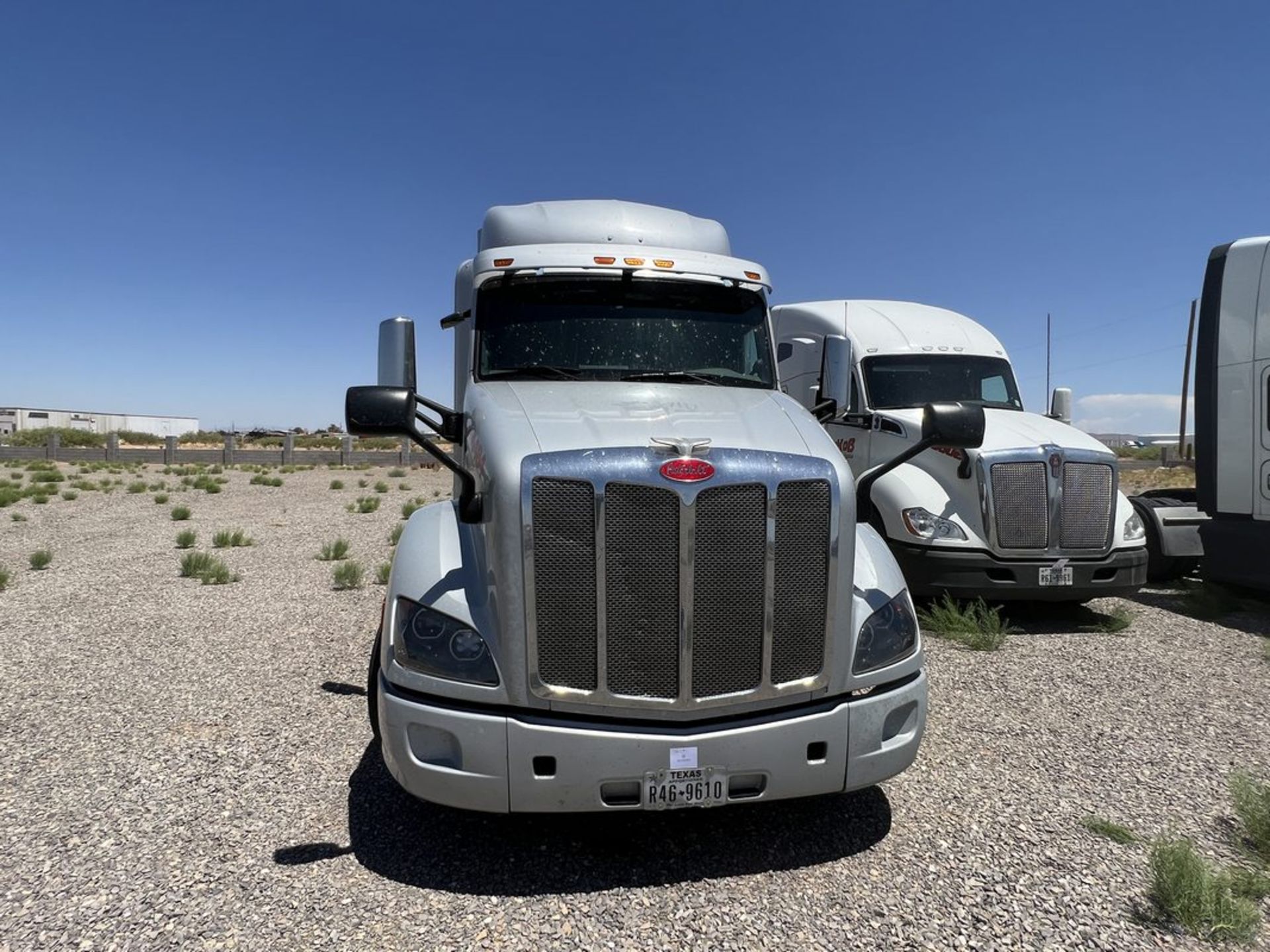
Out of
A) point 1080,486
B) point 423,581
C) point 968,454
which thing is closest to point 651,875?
point 423,581

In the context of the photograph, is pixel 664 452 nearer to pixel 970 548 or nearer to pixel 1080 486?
pixel 970 548

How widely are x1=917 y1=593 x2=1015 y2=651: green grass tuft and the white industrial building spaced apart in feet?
327

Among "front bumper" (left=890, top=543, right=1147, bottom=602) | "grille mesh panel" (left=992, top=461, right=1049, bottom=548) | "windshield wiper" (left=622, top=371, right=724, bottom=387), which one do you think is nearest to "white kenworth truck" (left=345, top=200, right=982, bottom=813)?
"windshield wiper" (left=622, top=371, right=724, bottom=387)

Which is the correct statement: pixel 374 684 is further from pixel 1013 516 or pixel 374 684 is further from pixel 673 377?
pixel 1013 516

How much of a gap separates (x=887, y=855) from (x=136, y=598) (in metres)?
7.96

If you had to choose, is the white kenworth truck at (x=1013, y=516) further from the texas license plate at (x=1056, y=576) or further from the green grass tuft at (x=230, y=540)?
the green grass tuft at (x=230, y=540)

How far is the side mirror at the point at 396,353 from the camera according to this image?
446 cm

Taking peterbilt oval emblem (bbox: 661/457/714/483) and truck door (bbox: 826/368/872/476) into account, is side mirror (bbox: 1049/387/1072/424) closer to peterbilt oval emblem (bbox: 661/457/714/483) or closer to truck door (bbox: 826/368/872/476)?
truck door (bbox: 826/368/872/476)

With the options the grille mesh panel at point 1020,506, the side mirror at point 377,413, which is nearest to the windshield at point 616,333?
the side mirror at point 377,413

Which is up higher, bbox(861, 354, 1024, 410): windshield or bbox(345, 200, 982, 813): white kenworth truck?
bbox(861, 354, 1024, 410): windshield

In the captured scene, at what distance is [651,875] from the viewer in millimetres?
3053

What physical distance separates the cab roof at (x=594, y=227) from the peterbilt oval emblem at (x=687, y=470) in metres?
2.34

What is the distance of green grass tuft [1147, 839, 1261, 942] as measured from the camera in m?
2.63

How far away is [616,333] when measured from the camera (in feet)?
14.5
